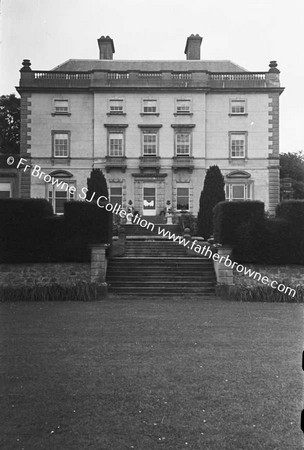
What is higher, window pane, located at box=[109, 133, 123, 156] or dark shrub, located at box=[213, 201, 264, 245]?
Answer: window pane, located at box=[109, 133, 123, 156]

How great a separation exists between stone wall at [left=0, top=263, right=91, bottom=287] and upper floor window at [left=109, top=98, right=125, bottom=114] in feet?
65.5

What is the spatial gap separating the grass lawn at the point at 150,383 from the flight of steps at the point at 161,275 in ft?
17.3

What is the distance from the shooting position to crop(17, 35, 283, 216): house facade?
35.0m

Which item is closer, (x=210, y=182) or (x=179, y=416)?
(x=179, y=416)

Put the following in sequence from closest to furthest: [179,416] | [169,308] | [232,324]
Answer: [179,416], [232,324], [169,308]

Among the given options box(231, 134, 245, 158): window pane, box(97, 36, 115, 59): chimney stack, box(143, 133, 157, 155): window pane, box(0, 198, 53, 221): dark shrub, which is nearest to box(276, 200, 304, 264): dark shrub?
box(0, 198, 53, 221): dark shrub

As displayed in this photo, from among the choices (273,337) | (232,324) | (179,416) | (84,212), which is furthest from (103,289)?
(179,416)

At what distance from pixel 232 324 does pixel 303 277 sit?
22.7 ft

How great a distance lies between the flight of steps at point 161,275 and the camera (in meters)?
17.1

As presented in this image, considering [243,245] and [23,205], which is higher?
[23,205]

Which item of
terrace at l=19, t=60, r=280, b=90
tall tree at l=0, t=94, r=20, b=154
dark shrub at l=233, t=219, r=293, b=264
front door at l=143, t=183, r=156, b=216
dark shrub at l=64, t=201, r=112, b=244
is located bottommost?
dark shrub at l=233, t=219, r=293, b=264

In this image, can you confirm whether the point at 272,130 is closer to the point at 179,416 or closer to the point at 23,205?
the point at 23,205

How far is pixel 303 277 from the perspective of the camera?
17.3m

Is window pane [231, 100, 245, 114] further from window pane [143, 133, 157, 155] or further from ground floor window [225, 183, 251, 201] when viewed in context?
window pane [143, 133, 157, 155]
